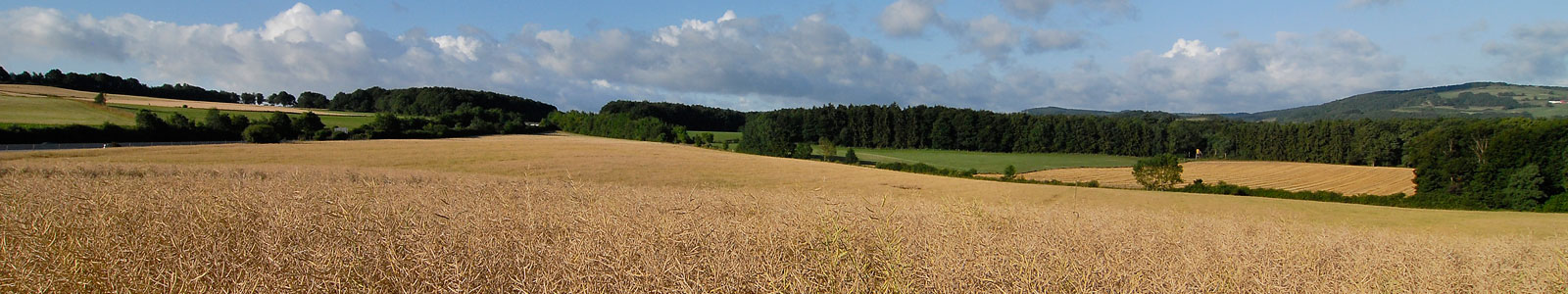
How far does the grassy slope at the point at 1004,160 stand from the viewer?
257ft

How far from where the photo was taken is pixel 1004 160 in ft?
292

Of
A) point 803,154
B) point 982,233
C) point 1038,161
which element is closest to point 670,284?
point 982,233

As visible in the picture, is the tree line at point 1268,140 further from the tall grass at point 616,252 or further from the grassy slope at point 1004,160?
the tall grass at point 616,252

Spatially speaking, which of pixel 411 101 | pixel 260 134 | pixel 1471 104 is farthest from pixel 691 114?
pixel 1471 104

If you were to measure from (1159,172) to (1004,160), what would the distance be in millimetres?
36876

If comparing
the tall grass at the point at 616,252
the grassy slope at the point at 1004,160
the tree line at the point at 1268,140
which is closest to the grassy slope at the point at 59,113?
the tree line at the point at 1268,140

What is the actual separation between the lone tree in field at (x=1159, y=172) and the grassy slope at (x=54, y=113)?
77.1 m

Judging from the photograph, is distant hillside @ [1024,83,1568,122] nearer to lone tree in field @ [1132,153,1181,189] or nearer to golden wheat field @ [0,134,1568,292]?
lone tree in field @ [1132,153,1181,189]

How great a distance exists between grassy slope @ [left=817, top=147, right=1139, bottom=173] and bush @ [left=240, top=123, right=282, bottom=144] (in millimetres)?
60617

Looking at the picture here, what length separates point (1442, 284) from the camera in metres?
3.16

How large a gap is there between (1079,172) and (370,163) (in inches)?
2586

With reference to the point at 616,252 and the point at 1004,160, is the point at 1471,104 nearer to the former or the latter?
the point at 1004,160

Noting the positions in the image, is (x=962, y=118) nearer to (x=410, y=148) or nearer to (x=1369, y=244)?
(x=410, y=148)

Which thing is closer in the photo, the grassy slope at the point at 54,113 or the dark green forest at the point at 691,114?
the grassy slope at the point at 54,113
